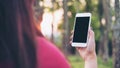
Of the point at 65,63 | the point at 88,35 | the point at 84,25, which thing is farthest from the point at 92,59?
the point at 65,63

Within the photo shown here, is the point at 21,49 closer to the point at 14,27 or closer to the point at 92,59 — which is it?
the point at 14,27

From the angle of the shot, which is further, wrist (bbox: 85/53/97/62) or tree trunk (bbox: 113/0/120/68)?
tree trunk (bbox: 113/0/120/68)

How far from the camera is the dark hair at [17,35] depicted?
191cm

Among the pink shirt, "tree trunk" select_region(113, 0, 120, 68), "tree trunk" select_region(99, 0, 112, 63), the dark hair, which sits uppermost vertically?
the dark hair

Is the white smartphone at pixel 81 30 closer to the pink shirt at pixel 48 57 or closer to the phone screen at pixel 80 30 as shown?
the phone screen at pixel 80 30

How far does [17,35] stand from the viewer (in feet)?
6.28

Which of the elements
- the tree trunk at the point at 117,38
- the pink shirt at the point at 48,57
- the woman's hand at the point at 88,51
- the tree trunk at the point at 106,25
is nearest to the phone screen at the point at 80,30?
the woman's hand at the point at 88,51

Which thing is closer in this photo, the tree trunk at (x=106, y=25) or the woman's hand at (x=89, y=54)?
the woman's hand at (x=89, y=54)

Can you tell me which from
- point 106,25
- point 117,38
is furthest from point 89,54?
point 106,25

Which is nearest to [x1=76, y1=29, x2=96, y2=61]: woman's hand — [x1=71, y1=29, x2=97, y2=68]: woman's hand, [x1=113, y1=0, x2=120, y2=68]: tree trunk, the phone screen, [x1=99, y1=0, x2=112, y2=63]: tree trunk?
[x1=71, y1=29, x2=97, y2=68]: woman's hand

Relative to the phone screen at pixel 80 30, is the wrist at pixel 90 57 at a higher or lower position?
lower

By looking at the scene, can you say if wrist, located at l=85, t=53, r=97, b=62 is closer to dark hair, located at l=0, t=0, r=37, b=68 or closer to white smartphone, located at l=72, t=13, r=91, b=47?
white smartphone, located at l=72, t=13, r=91, b=47

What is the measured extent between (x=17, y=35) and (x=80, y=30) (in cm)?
99

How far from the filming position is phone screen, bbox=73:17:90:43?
279 cm
